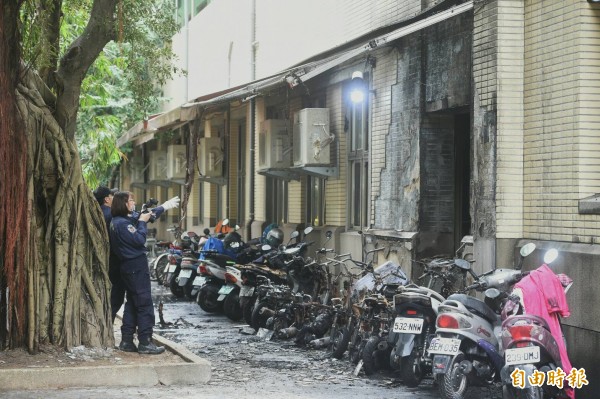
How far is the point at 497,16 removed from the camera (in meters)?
12.4

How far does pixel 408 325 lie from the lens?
10.8 metres

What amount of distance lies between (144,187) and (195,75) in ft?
26.9

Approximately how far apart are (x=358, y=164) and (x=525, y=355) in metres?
9.21

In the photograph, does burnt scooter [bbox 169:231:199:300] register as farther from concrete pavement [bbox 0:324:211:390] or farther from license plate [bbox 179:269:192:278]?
concrete pavement [bbox 0:324:211:390]

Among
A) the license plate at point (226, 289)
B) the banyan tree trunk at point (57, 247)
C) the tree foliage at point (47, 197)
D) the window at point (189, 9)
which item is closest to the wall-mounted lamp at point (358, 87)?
the license plate at point (226, 289)

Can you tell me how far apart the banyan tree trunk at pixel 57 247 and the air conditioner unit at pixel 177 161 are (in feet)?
58.2

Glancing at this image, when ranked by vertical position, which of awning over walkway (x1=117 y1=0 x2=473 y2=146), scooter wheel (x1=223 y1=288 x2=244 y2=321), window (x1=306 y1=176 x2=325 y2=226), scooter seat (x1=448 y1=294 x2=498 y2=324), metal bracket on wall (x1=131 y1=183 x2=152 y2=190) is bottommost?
scooter wheel (x1=223 y1=288 x2=244 y2=321)

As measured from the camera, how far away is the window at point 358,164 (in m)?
17.5

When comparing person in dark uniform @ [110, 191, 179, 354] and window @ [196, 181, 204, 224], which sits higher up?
window @ [196, 181, 204, 224]

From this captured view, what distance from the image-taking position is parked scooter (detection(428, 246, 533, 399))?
9734 millimetres

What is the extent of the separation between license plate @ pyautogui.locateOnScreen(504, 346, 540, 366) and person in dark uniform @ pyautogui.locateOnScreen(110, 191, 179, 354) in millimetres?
4345

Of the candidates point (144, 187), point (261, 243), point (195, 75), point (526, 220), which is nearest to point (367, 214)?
point (261, 243)

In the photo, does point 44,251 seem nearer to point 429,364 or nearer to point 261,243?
point 429,364

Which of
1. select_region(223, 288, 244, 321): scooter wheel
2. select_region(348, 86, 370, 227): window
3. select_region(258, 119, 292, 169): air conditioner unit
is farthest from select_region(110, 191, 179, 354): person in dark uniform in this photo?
select_region(258, 119, 292, 169): air conditioner unit
